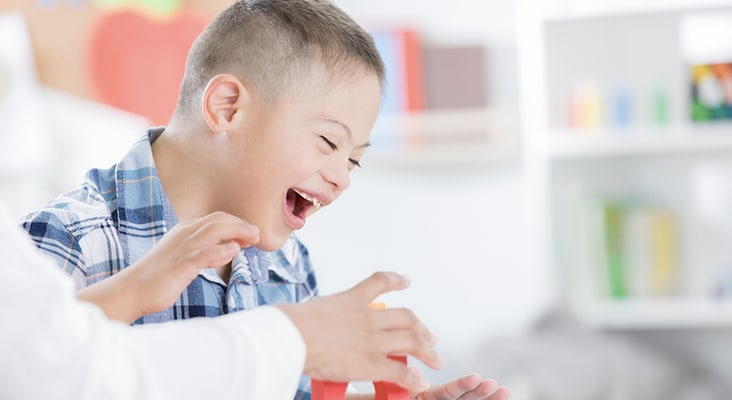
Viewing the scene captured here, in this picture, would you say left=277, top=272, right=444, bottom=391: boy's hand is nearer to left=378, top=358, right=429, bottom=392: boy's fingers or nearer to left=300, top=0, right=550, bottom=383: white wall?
left=378, top=358, right=429, bottom=392: boy's fingers

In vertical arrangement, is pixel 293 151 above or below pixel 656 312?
above

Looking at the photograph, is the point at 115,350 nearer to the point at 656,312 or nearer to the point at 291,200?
the point at 291,200

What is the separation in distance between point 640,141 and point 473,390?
1892 millimetres

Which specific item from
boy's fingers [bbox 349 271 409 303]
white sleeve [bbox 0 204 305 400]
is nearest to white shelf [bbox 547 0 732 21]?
boy's fingers [bbox 349 271 409 303]

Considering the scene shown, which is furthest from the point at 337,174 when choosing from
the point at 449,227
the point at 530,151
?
the point at 449,227

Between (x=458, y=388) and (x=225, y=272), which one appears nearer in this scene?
(x=458, y=388)

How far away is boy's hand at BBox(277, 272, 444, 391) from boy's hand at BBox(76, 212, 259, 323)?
0.09 m

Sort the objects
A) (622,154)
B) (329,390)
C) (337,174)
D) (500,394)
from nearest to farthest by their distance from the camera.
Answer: (329,390)
(500,394)
(337,174)
(622,154)

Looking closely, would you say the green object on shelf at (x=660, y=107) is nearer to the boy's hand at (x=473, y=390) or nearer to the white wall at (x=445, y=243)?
the white wall at (x=445, y=243)

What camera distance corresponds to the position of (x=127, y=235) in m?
0.96

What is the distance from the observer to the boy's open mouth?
1046 mm

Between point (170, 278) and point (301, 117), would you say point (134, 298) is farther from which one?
point (301, 117)

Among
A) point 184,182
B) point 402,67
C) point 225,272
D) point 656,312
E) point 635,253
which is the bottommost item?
point 656,312

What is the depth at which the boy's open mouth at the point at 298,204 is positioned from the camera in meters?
1.05
